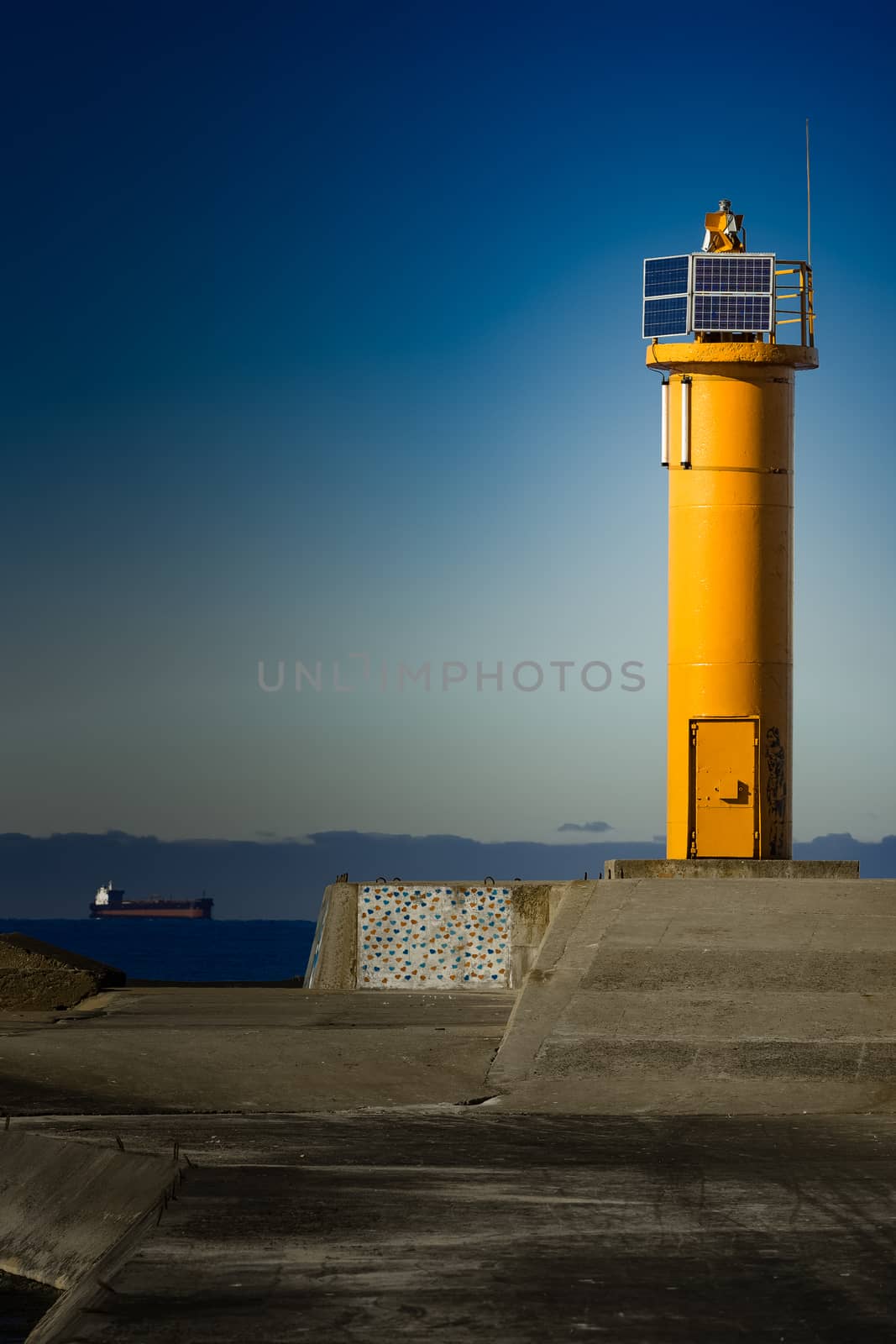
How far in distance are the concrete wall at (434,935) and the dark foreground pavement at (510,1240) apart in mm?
9797

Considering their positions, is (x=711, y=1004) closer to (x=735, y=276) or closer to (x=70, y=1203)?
(x=70, y=1203)

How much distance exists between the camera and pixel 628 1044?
11.8 metres

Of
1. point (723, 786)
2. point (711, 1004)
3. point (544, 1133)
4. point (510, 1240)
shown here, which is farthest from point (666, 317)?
point (510, 1240)

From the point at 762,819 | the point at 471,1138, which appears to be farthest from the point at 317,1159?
the point at 762,819

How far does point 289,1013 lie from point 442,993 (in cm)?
319

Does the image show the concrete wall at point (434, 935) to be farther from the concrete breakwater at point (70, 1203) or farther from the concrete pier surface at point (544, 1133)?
the concrete breakwater at point (70, 1203)

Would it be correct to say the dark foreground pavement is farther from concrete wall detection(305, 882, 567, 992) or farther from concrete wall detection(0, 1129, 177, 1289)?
concrete wall detection(305, 882, 567, 992)

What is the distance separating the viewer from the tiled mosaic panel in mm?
19203

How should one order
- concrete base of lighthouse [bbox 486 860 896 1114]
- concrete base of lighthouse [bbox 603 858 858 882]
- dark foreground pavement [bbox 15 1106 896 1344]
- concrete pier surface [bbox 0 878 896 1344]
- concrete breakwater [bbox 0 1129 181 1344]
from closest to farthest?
dark foreground pavement [bbox 15 1106 896 1344]
concrete pier surface [bbox 0 878 896 1344]
concrete breakwater [bbox 0 1129 181 1344]
concrete base of lighthouse [bbox 486 860 896 1114]
concrete base of lighthouse [bbox 603 858 858 882]

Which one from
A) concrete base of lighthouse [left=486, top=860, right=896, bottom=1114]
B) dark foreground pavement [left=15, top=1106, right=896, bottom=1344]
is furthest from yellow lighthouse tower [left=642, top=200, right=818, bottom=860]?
dark foreground pavement [left=15, top=1106, right=896, bottom=1344]

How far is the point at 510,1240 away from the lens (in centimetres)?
654

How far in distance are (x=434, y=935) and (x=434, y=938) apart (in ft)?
0.14

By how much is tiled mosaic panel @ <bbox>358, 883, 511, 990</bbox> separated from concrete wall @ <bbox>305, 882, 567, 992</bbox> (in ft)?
0.03

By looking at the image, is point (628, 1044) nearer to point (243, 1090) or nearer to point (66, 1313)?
point (243, 1090)
